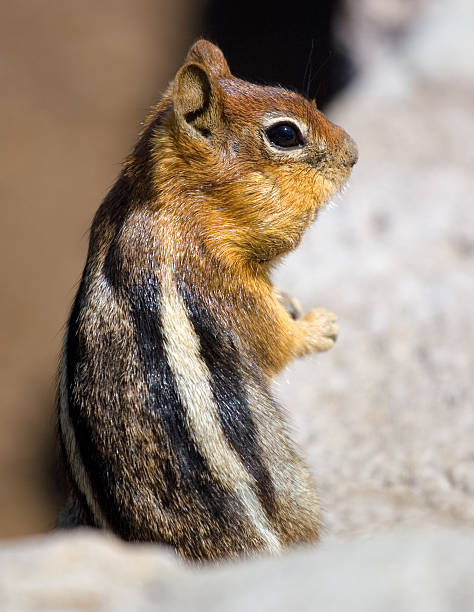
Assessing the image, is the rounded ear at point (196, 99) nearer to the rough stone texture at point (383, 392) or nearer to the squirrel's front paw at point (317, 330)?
the squirrel's front paw at point (317, 330)

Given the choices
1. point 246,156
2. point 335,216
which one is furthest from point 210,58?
point 335,216

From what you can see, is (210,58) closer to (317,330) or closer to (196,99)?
(196,99)

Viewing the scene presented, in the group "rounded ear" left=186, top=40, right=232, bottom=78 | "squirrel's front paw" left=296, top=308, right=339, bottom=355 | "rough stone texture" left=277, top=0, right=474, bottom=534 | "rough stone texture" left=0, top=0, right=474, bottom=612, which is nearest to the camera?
"rough stone texture" left=0, top=0, right=474, bottom=612

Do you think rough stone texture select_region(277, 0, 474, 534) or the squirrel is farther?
rough stone texture select_region(277, 0, 474, 534)

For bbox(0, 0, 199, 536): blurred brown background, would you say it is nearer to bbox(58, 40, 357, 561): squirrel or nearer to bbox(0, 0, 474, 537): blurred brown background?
bbox(0, 0, 474, 537): blurred brown background

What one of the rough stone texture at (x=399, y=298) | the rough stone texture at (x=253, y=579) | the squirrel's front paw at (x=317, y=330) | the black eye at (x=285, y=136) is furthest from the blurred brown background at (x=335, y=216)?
the rough stone texture at (x=253, y=579)

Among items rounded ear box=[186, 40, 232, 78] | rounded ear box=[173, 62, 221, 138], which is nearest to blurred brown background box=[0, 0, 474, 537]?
rounded ear box=[186, 40, 232, 78]
